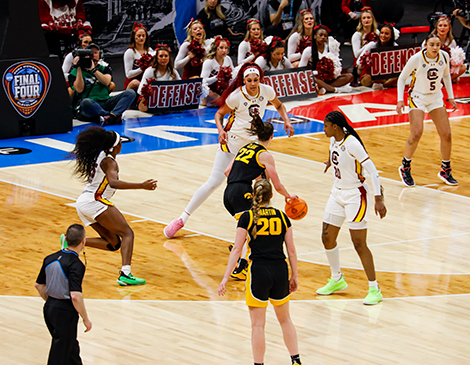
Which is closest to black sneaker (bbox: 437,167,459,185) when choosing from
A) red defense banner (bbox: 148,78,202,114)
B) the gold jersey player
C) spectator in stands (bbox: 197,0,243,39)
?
the gold jersey player

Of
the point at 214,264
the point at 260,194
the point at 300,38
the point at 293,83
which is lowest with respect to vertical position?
the point at 214,264

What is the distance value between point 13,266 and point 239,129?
271 cm

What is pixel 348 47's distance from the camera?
2359 cm

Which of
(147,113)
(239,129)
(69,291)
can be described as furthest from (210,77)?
(69,291)

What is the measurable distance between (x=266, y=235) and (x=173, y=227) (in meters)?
3.48

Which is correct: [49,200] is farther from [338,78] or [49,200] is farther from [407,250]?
[338,78]

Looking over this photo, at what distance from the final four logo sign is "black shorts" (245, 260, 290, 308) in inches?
341

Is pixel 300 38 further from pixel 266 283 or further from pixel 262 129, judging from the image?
pixel 266 283

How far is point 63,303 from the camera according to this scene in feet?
18.1

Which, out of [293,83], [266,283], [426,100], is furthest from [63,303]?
[293,83]

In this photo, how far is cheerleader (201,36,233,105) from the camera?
646 inches

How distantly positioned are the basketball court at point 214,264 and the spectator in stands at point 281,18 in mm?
6234

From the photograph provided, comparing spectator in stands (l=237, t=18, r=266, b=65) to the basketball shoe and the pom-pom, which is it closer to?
the pom-pom

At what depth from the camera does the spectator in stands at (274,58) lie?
16.5 meters
